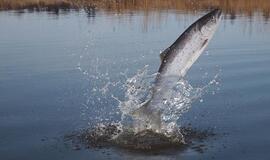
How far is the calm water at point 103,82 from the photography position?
977 cm

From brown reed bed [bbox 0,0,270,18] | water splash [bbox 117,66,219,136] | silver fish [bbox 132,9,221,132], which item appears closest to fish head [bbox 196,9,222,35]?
silver fish [bbox 132,9,221,132]

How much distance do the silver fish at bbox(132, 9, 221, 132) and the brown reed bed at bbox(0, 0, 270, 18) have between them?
25.0m

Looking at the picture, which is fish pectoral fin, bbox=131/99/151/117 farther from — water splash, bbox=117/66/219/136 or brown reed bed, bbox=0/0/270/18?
brown reed bed, bbox=0/0/270/18

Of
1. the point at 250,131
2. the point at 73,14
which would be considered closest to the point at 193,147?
the point at 250,131

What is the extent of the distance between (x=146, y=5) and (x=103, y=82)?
22822 millimetres

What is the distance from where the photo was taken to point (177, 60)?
9.02 m

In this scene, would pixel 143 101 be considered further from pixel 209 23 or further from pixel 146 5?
pixel 146 5

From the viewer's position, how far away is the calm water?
9773 mm

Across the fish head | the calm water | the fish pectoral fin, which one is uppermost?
the fish head

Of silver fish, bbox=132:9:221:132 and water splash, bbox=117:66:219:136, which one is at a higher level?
silver fish, bbox=132:9:221:132

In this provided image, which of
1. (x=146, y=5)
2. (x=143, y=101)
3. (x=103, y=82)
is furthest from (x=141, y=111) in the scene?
(x=146, y=5)

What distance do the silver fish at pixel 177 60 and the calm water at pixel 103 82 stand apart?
28.9 inches

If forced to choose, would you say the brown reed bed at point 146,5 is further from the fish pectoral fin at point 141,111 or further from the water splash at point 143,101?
the fish pectoral fin at point 141,111

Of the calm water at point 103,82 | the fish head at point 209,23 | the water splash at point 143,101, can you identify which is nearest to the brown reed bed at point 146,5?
the calm water at point 103,82
